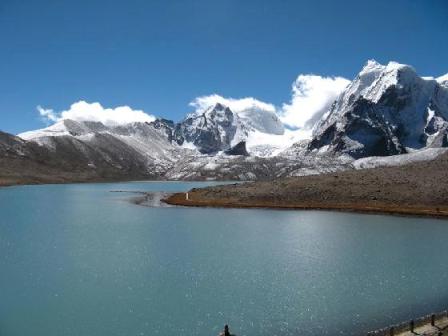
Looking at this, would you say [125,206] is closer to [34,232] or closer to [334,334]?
[34,232]

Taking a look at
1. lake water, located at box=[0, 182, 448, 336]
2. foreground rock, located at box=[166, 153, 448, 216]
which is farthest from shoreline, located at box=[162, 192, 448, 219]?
lake water, located at box=[0, 182, 448, 336]

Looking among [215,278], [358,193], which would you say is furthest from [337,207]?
[215,278]

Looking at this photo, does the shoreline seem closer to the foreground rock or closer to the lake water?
the foreground rock

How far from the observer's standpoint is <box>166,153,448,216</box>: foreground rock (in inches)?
5477

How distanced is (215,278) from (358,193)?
345ft

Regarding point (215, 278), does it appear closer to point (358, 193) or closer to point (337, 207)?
point (337, 207)

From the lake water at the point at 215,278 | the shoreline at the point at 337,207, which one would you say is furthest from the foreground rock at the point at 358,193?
the lake water at the point at 215,278

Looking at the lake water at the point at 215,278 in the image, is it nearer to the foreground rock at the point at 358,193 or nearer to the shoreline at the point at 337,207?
the shoreline at the point at 337,207

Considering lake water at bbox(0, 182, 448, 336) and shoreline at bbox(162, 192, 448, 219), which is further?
shoreline at bbox(162, 192, 448, 219)

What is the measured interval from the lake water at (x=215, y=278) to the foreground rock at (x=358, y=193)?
36257 millimetres

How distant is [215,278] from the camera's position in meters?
56.9

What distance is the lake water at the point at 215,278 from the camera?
140ft

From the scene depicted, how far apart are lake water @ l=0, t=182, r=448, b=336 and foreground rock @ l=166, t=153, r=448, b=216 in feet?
119

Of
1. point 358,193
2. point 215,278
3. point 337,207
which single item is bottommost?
point 215,278
